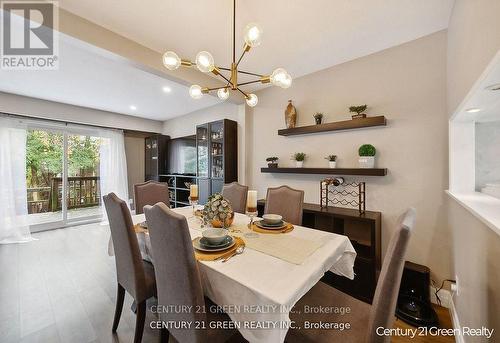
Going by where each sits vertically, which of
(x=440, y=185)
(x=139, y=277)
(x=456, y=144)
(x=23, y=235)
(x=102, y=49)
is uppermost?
(x=102, y=49)

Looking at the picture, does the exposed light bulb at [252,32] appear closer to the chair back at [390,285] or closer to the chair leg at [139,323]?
the chair back at [390,285]

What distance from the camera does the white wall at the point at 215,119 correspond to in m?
3.41

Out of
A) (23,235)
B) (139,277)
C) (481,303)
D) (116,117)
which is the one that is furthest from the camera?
(116,117)

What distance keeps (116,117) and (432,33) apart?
18.0 ft

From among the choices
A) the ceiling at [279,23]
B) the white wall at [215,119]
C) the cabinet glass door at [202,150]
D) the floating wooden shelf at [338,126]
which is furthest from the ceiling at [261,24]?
the cabinet glass door at [202,150]

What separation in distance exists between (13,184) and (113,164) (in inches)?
60.6

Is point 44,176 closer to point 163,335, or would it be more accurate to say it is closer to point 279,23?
point 163,335

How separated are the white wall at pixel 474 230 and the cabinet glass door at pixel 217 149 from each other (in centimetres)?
280

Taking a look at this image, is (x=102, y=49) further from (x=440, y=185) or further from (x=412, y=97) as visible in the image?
(x=440, y=185)

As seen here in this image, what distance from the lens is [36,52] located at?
7.23 feet

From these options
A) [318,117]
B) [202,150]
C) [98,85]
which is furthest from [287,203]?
[98,85]

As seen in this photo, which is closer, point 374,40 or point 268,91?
point 374,40

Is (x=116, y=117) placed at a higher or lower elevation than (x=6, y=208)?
higher

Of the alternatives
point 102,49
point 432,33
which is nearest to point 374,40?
point 432,33
